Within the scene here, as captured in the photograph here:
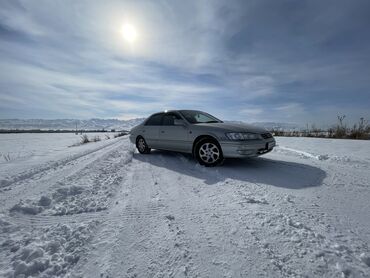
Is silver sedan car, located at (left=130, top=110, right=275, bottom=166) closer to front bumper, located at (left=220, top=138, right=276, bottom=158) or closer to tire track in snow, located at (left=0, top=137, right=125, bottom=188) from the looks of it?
front bumper, located at (left=220, top=138, right=276, bottom=158)

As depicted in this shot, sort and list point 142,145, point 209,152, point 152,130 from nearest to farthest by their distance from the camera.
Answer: point 209,152
point 152,130
point 142,145

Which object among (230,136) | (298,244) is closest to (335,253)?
(298,244)

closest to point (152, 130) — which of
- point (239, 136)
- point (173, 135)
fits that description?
point (173, 135)

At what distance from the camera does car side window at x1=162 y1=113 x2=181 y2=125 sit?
647 cm

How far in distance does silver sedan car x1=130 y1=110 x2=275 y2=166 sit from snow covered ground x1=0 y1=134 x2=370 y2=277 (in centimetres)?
77

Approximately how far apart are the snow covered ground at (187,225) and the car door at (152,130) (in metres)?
2.71

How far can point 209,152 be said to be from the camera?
5.30 m

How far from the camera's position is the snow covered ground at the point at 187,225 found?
172 cm

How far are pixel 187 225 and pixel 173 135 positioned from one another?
4108 millimetres

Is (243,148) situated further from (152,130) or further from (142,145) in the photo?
(142,145)

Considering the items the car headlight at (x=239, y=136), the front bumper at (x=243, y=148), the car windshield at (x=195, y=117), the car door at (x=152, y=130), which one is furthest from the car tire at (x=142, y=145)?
the car headlight at (x=239, y=136)

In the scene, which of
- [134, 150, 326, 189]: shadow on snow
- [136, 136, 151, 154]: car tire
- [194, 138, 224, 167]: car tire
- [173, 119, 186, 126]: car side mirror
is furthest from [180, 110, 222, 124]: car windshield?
[136, 136, 151, 154]: car tire

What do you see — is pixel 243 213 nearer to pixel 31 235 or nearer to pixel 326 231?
pixel 326 231

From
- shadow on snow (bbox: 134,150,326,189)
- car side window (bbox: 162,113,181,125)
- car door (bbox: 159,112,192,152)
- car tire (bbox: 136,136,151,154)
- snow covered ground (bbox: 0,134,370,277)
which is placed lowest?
snow covered ground (bbox: 0,134,370,277)
